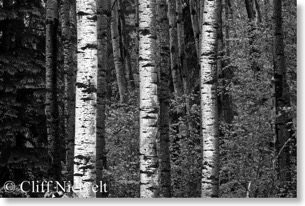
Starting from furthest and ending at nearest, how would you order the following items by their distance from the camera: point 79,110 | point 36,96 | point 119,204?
point 36,96
point 119,204
point 79,110

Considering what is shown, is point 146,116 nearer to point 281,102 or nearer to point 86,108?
point 86,108

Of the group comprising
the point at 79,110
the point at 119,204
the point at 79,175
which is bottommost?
the point at 119,204

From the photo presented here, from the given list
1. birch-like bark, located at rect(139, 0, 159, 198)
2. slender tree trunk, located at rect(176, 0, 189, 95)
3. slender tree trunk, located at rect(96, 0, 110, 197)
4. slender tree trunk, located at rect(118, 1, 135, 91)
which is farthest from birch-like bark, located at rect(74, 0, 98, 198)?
slender tree trunk, located at rect(118, 1, 135, 91)

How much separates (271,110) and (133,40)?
37.2 feet

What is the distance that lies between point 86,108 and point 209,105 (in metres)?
2.32

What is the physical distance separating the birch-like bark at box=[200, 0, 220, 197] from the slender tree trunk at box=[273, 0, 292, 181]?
1.75 metres

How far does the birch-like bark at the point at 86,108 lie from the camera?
7418 millimetres

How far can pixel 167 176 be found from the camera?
10.7 m

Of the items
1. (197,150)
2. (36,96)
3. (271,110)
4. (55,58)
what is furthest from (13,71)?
→ (271,110)

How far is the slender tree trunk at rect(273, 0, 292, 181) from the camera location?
33.8 ft

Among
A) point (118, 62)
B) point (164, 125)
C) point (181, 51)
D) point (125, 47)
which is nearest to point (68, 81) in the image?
point (164, 125)

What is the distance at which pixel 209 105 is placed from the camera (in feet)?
29.2

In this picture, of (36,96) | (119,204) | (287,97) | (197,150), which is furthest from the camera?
(197,150)

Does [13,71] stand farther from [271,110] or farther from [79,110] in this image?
[271,110]
